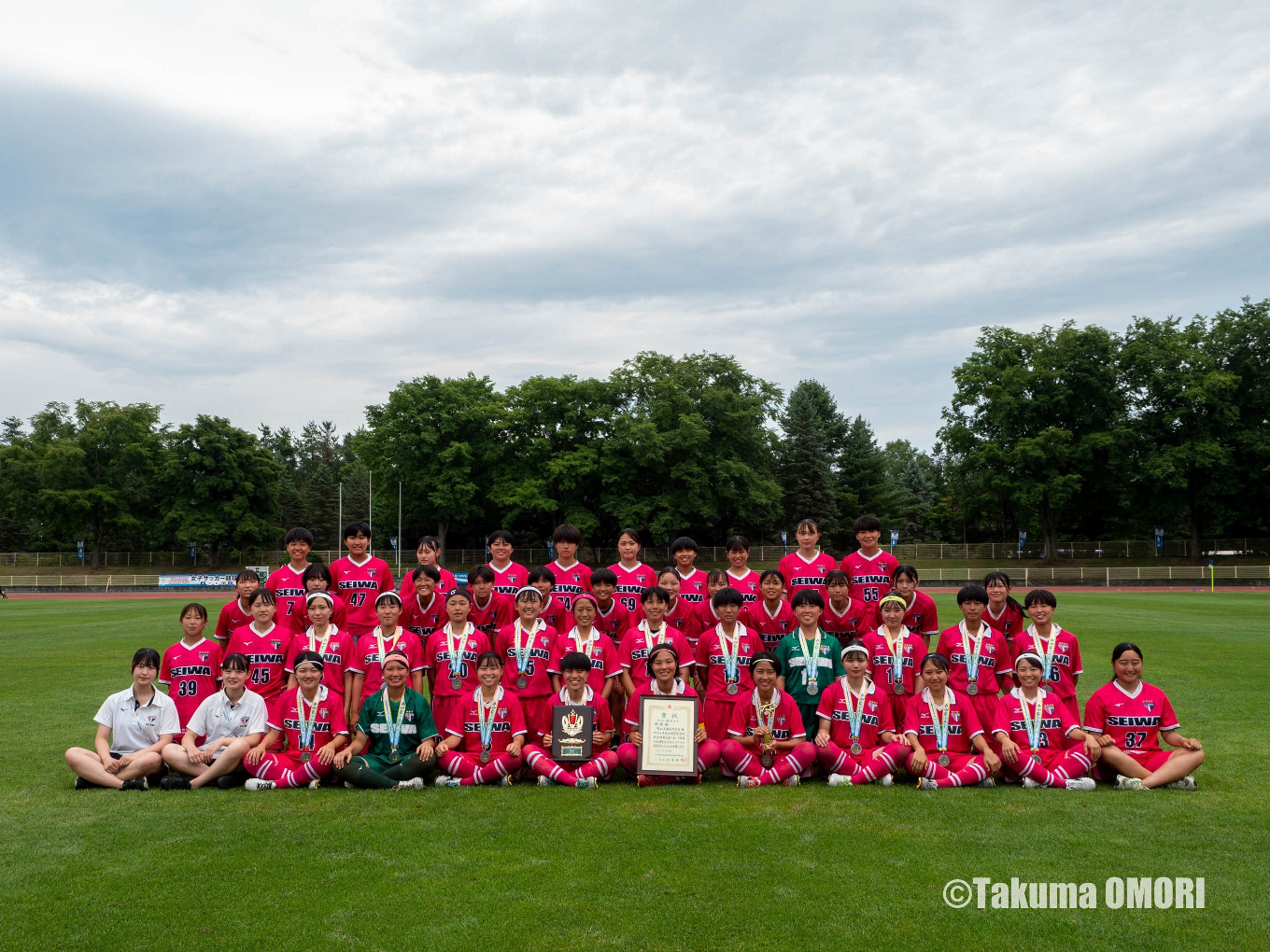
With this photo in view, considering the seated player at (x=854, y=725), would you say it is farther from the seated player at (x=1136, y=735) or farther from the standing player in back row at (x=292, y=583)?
the standing player in back row at (x=292, y=583)

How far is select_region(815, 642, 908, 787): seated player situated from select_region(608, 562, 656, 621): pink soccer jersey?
2.28 metres

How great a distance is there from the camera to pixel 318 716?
265 inches

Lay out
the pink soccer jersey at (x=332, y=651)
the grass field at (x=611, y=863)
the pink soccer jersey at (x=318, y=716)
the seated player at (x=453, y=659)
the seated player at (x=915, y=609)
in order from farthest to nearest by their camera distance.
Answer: the seated player at (x=915, y=609)
the seated player at (x=453, y=659)
the pink soccer jersey at (x=332, y=651)
the pink soccer jersey at (x=318, y=716)
the grass field at (x=611, y=863)

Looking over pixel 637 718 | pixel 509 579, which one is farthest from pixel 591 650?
pixel 509 579

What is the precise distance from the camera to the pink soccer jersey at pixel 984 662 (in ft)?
23.4

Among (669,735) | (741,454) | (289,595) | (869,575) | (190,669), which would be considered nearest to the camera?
(669,735)

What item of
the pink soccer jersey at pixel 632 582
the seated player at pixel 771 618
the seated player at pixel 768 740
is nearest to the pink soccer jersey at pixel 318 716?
the pink soccer jersey at pixel 632 582

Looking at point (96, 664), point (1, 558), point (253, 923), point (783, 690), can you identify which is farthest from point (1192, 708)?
point (1, 558)

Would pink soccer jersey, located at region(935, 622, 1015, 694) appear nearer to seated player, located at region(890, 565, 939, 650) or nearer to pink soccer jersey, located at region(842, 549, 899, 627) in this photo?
seated player, located at region(890, 565, 939, 650)

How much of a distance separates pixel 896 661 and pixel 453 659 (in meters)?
3.73

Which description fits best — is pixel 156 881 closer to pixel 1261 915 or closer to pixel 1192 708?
pixel 1261 915

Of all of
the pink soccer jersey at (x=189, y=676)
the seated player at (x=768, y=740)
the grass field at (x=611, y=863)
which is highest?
the pink soccer jersey at (x=189, y=676)

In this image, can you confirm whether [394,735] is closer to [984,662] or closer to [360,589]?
[360,589]

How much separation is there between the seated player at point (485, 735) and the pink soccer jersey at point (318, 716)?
86 cm
